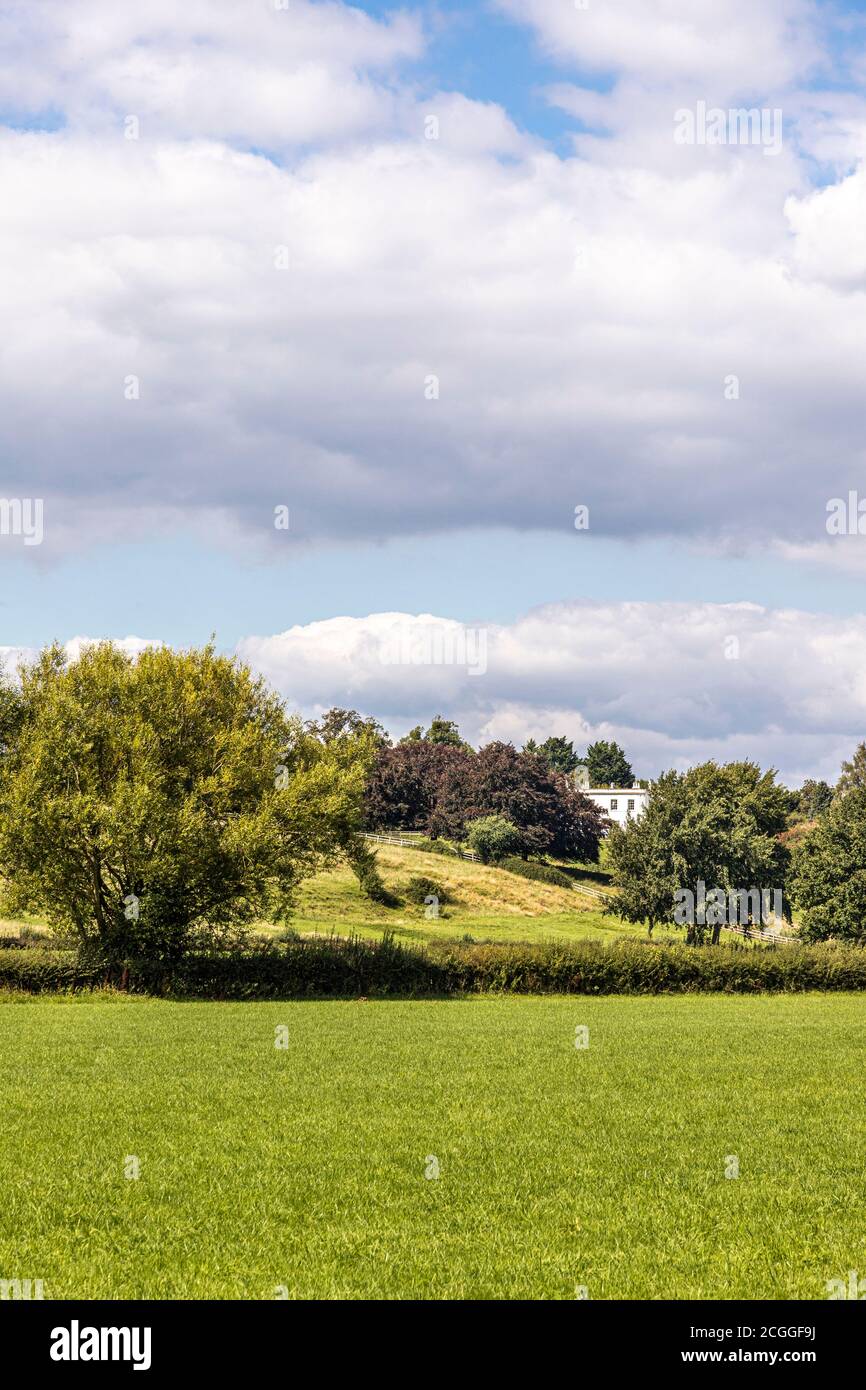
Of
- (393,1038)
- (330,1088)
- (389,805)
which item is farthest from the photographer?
(389,805)

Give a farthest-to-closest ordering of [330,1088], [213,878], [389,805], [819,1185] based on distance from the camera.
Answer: [389,805] → [213,878] → [330,1088] → [819,1185]

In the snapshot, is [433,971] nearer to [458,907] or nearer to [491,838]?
[458,907]

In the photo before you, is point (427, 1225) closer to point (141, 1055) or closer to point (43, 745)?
point (141, 1055)

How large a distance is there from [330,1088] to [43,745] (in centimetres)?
2748

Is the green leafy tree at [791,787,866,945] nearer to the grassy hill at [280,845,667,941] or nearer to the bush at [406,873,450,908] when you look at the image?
the grassy hill at [280,845,667,941]

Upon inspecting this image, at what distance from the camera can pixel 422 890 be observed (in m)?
102

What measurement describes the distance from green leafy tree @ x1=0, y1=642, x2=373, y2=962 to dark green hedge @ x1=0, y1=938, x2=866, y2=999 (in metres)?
1.48

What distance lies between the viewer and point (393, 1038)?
3562 centimetres

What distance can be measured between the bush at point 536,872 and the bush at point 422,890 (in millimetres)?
20927

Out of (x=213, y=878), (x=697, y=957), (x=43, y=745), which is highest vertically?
(x=43, y=745)

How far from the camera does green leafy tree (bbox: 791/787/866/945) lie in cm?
8131

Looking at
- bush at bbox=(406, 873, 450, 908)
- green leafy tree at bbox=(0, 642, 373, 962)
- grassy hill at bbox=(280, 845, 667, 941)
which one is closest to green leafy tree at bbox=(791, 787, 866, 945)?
grassy hill at bbox=(280, 845, 667, 941)

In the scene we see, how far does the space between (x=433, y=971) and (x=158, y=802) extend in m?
15.1
